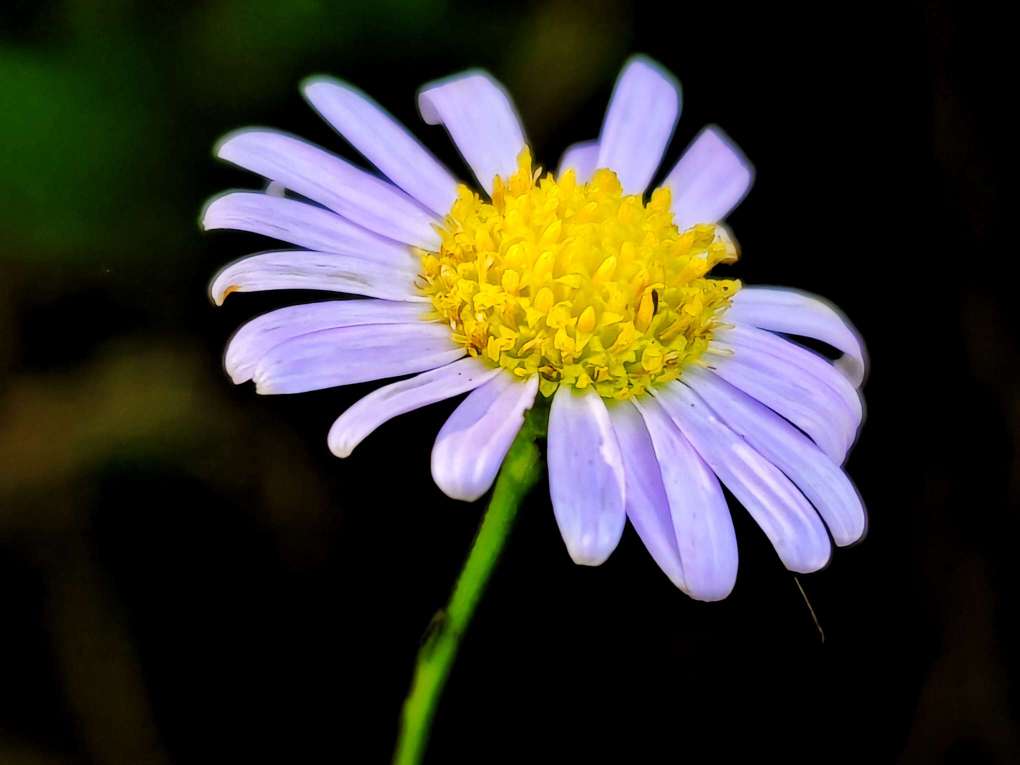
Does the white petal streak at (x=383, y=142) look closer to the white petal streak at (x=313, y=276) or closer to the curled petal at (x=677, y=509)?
the white petal streak at (x=313, y=276)

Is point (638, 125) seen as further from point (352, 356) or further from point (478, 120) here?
point (352, 356)

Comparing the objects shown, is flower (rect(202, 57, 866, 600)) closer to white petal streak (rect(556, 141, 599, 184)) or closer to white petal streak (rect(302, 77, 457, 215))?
white petal streak (rect(302, 77, 457, 215))

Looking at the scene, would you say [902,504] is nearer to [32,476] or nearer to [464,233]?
[464,233]

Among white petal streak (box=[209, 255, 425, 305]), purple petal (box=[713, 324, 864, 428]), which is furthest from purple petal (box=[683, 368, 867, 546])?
white petal streak (box=[209, 255, 425, 305])

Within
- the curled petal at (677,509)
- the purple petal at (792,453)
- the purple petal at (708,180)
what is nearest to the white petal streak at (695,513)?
the curled petal at (677,509)

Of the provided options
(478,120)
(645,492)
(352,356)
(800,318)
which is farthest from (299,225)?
(800,318)

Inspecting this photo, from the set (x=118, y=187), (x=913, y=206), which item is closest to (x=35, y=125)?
(x=118, y=187)

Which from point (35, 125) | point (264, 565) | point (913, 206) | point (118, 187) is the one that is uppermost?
point (35, 125)
